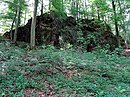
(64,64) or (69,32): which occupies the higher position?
(69,32)

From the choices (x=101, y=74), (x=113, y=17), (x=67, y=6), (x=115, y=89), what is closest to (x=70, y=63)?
(x=101, y=74)

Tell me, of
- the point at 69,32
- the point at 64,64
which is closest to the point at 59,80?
the point at 64,64

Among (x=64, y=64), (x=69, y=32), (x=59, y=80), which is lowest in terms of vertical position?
(x=59, y=80)

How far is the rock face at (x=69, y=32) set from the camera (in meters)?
16.8

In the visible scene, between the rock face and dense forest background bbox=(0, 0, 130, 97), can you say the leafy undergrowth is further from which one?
the rock face

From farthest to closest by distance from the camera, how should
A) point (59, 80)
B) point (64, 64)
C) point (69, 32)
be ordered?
point (69, 32)
point (64, 64)
point (59, 80)

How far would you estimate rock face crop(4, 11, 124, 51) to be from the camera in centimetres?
1677

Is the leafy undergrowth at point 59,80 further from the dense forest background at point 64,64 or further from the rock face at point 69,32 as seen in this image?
the rock face at point 69,32

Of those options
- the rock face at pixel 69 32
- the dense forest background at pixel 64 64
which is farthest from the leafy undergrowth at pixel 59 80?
the rock face at pixel 69 32

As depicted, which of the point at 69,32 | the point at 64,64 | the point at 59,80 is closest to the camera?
the point at 59,80

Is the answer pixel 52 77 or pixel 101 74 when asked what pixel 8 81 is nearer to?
pixel 52 77

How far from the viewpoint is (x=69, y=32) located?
1734 cm

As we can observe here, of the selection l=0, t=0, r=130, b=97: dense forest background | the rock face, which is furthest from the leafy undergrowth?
the rock face

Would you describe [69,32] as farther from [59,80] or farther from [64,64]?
[59,80]
